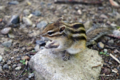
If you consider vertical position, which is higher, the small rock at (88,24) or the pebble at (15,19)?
the pebble at (15,19)

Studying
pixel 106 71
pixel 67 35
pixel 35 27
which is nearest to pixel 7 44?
Result: pixel 35 27

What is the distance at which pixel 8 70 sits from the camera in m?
3.45

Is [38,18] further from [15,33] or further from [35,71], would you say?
[35,71]

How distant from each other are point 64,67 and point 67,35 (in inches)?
28.6

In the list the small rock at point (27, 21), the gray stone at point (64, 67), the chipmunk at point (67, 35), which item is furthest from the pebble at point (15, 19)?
the chipmunk at point (67, 35)

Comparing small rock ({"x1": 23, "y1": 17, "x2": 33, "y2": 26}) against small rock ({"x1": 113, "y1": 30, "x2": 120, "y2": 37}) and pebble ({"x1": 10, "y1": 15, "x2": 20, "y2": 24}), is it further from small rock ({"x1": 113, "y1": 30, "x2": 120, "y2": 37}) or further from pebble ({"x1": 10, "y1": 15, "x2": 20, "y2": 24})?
small rock ({"x1": 113, "y1": 30, "x2": 120, "y2": 37})

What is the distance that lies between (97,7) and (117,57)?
246cm

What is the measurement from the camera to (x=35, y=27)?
475 centimetres

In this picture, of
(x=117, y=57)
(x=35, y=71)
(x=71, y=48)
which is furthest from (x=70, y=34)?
(x=117, y=57)

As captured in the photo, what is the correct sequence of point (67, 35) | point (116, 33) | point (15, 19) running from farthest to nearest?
point (15, 19)
point (116, 33)
point (67, 35)

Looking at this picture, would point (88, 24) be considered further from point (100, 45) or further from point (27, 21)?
point (27, 21)

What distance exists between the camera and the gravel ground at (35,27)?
354 centimetres

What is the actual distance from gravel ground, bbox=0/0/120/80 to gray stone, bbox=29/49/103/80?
233 mm

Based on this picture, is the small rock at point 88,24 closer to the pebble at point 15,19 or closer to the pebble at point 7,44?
the pebble at point 15,19
